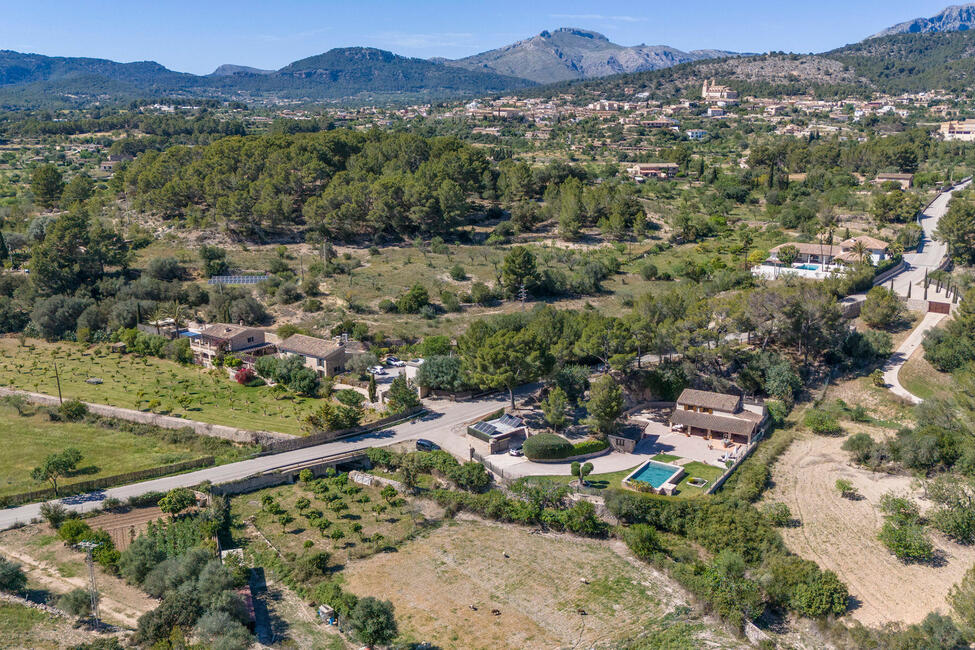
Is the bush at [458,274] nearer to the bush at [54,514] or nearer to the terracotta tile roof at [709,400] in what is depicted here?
the terracotta tile roof at [709,400]

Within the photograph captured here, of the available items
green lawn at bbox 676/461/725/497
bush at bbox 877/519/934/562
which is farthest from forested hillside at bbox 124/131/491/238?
bush at bbox 877/519/934/562

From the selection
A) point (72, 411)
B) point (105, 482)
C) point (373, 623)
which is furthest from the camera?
point (72, 411)

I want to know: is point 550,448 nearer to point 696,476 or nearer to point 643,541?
point 696,476

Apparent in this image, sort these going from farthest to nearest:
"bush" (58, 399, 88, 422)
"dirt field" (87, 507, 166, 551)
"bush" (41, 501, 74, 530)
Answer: "bush" (58, 399, 88, 422) → "bush" (41, 501, 74, 530) → "dirt field" (87, 507, 166, 551)

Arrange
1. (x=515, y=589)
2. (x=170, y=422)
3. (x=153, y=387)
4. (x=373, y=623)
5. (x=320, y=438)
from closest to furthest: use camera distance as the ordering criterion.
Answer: (x=373, y=623), (x=515, y=589), (x=320, y=438), (x=170, y=422), (x=153, y=387)

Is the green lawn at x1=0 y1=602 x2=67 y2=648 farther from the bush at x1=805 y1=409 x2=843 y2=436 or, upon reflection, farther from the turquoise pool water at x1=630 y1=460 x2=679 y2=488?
the bush at x1=805 y1=409 x2=843 y2=436

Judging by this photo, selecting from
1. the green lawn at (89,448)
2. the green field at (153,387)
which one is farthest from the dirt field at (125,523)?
the green field at (153,387)

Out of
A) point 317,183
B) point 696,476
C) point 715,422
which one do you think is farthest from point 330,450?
point 317,183
